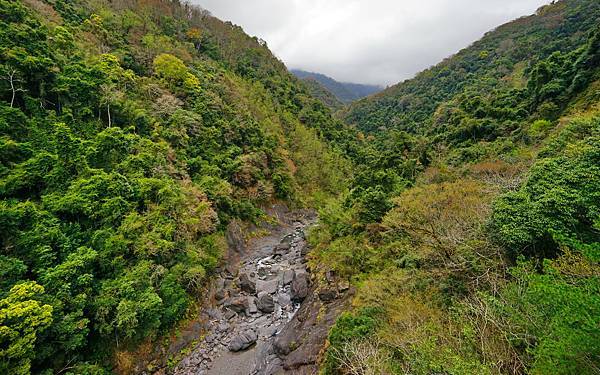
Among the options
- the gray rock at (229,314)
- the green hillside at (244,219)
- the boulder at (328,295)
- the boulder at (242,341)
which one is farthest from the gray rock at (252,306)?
the boulder at (328,295)

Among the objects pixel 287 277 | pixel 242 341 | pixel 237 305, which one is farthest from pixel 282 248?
pixel 242 341

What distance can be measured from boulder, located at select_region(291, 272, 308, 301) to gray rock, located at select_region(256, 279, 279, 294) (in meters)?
1.72

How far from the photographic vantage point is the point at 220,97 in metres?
44.9

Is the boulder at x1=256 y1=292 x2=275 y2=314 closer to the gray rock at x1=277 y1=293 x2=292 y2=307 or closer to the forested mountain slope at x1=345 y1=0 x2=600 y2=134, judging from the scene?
the gray rock at x1=277 y1=293 x2=292 y2=307

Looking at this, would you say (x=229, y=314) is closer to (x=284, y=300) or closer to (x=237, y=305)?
(x=237, y=305)

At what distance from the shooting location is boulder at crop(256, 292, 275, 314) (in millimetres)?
20281

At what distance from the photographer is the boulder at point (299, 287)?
835 inches

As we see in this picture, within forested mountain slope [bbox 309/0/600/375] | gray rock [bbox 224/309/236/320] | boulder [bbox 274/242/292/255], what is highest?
forested mountain slope [bbox 309/0/600/375]

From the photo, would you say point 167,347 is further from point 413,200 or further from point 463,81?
point 463,81

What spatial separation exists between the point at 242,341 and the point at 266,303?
385cm

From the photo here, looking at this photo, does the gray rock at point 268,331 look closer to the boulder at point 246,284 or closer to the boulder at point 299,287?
the boulder at point 299,287

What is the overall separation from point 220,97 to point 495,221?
4288 cm

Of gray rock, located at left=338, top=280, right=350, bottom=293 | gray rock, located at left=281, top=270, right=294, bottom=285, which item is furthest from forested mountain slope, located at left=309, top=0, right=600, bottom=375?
gray rock, located at left=281, top=270, right=294, bottom=285

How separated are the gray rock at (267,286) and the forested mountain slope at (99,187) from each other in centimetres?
417
